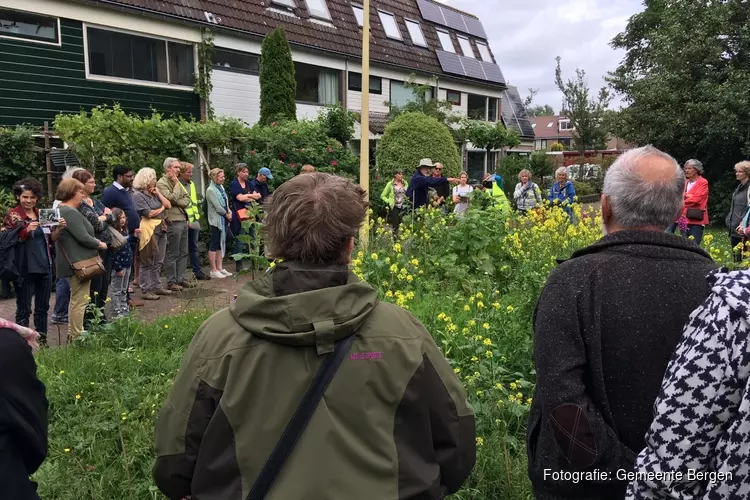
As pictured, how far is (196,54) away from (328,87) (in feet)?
19.5

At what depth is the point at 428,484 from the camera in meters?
1.76

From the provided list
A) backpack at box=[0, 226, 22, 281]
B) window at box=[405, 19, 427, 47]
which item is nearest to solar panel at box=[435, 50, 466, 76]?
window at box=[405, 19, 427, 47]

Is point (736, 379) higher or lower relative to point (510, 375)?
higher

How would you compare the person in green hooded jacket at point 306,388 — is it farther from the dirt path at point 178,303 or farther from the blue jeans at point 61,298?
the blue jeans at point 61,298

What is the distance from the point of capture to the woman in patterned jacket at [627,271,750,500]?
1542 millimetres

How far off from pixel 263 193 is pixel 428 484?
9.26m

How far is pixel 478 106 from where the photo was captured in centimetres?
3053

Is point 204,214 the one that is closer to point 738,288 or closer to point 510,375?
point 510,375

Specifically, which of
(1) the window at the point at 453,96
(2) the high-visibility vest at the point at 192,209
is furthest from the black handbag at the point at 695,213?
(1) the window at the point at 453,96

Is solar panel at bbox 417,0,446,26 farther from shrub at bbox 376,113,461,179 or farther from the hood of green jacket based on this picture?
the hood of green jacket

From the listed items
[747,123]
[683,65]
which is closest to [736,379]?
[747,123]

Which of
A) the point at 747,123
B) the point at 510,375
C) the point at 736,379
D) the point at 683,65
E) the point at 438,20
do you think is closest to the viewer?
the point at 736,379

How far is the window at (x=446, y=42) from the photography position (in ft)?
89.5

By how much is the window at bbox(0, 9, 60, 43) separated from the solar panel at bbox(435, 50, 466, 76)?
54.0ft
